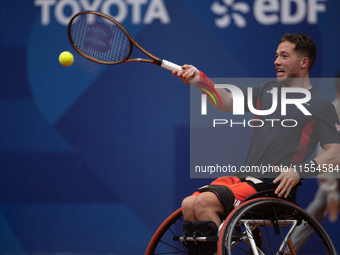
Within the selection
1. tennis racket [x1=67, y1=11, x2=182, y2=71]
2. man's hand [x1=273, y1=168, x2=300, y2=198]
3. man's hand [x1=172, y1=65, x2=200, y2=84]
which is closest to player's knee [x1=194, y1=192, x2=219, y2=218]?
man's hand [x1=273, y1=168, x2=300, y2=198]

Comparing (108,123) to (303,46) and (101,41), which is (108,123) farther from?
(303,46)

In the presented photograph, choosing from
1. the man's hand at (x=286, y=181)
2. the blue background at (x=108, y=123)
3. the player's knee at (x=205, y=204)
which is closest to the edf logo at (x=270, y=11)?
the blue background at (x=108, y=123)

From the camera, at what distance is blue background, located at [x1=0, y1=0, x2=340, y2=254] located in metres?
3.09

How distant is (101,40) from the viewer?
2.60 meters

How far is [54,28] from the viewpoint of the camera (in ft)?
10.2

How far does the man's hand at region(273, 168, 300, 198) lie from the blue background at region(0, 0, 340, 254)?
109 cm

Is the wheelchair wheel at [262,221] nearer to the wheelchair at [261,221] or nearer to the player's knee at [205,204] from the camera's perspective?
the wheelchair at [261,221]

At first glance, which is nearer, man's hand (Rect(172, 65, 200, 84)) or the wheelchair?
the wheelchair

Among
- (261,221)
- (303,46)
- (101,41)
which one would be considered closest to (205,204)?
(261,221)

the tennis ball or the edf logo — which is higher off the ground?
the edf logo

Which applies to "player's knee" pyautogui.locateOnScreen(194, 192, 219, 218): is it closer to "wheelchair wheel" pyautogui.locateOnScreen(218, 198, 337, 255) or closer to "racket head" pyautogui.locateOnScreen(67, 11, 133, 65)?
"wheelchair wheel" pyautogui.locateOnScreen(218, 198, 337, 255)

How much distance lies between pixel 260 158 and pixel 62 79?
68.3 inches

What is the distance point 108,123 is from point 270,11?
1.52m

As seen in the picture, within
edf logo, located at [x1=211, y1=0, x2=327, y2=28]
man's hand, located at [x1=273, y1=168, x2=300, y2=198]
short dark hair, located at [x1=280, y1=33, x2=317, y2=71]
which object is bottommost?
man's hand, located at [x1=273, y1=168, x2=300, y2=198]
